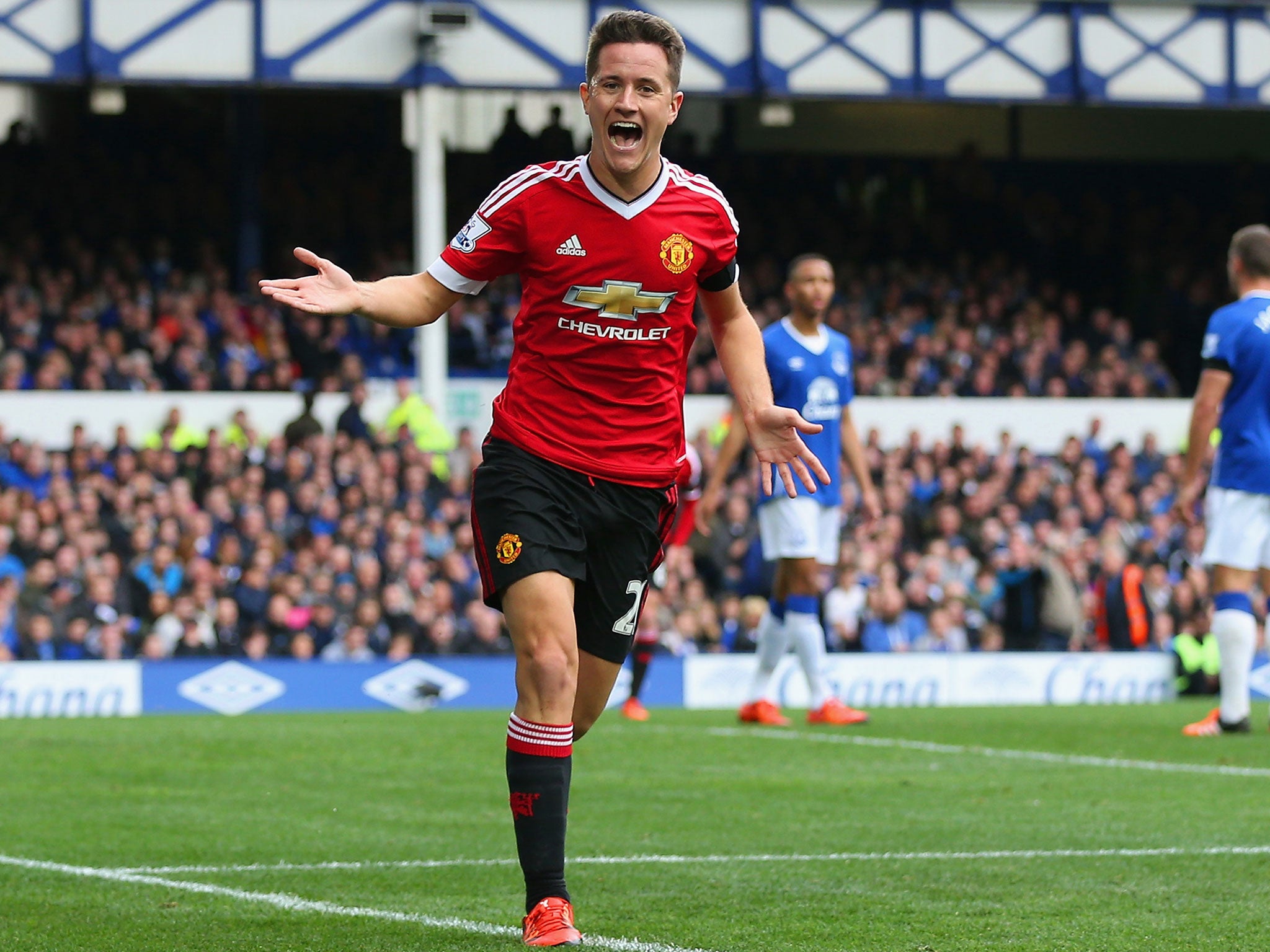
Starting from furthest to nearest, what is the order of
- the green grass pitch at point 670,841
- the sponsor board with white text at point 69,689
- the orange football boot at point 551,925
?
the sponsor board with white text at point 69,689
the green grass pitch at point 670,841
the orange football boot at point 551,925

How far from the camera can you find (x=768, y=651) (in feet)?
41.6

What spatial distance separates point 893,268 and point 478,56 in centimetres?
798

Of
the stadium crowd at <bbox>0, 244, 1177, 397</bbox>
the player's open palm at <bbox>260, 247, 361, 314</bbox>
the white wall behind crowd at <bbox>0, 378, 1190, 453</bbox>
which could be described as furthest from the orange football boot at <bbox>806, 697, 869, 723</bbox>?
the stadium crowd at <bbox>0, 244, 1177, 397</bbox>

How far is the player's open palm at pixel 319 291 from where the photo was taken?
5.24m

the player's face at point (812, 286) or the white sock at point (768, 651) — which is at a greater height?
the player's face at point (812, 286)

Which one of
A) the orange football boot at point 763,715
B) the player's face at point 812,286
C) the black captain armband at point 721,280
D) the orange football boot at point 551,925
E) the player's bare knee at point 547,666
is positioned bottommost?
the orange football boot at point 763,715

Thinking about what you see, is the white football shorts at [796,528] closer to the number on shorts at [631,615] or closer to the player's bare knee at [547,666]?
the number on shorts at [631,615]

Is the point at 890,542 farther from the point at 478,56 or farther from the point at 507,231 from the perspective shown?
the point at 507,231

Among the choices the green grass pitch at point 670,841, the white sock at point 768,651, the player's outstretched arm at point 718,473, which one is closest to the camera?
the green grass pitch at point 670,841

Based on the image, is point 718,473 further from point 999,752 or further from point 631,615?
point 631,615

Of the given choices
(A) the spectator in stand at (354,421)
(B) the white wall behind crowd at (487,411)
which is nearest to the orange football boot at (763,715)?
(B) the white wall behind crowd at (487,411)

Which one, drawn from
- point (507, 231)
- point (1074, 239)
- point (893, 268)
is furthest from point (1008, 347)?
point (507, 231)

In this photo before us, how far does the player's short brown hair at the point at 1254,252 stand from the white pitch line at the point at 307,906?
7.21 m

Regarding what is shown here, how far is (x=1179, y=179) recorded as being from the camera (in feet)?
115
